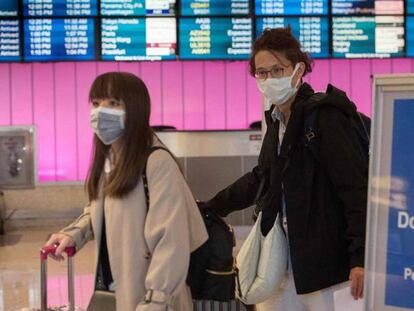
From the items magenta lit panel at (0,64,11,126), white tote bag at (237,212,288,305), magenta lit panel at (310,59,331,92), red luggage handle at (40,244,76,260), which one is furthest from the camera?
magenta lit panel at (310,59,331,92)

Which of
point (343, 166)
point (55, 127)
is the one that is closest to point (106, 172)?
point (343, 166)

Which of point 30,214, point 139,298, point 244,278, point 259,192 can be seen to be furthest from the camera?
point 30,214

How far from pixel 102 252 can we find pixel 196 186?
4.98m

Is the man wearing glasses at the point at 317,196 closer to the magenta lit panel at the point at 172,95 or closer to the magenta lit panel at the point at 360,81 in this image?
the magenta lit panel at the point at 172,95

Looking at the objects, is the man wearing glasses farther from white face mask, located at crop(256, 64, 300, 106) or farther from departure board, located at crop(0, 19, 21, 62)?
departure board, located at crop(0, 19, 21, 62)

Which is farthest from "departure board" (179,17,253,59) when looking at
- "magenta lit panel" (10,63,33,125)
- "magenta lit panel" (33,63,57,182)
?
"magenta lit panel" (10,63,33,125)

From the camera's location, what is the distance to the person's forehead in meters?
2.20

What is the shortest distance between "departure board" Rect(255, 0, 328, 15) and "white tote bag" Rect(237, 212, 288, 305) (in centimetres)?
543

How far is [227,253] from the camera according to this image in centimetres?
198

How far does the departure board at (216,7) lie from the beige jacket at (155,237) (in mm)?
5565

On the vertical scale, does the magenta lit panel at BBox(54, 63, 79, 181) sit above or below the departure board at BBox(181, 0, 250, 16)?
below

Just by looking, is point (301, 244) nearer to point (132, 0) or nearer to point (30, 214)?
point (132, 0)

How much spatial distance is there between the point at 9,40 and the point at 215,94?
2.56 meters

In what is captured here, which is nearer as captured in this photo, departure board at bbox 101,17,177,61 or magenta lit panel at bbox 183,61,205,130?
departure board at bbox 101,17,177,61
